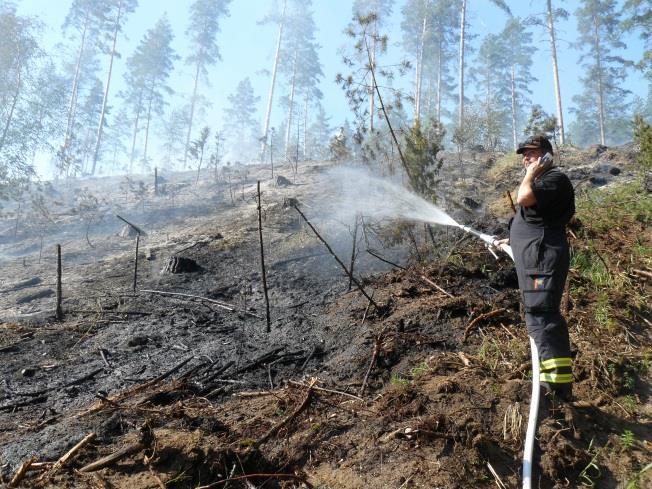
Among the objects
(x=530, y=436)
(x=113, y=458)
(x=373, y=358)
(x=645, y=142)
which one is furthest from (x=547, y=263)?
(x=645, y=142)

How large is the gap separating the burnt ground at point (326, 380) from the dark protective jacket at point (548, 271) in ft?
1.16

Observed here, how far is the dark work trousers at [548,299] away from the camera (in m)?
2.76

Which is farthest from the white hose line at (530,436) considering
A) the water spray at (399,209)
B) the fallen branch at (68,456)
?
the fallen branch at (68,456)

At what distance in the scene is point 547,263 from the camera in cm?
288

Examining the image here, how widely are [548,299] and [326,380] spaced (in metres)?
2.22

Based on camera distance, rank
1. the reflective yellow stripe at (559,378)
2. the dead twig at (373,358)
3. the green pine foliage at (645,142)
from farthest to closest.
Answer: the green pine foliage at (645,142), the dead twig at (373,358), the reflective yellow stripe at (559,378)

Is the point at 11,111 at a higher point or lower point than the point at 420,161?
higher

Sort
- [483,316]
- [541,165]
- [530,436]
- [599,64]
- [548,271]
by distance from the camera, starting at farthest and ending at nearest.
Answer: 1. [599,64]
2. [483,316]
3. [541,165]
4. [548,271]
5. [530,436]

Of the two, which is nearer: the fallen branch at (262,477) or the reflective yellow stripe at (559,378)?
the fallen branch at (262,477)

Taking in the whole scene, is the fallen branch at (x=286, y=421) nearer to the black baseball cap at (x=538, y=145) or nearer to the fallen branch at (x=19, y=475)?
the fallen branch at (x=19, y=475)

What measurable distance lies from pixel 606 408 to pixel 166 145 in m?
52.0

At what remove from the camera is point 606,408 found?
112 inches

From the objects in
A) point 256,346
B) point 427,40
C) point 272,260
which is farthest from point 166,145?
point 256,346

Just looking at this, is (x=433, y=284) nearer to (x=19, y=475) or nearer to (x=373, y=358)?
(x=373, y=358)
